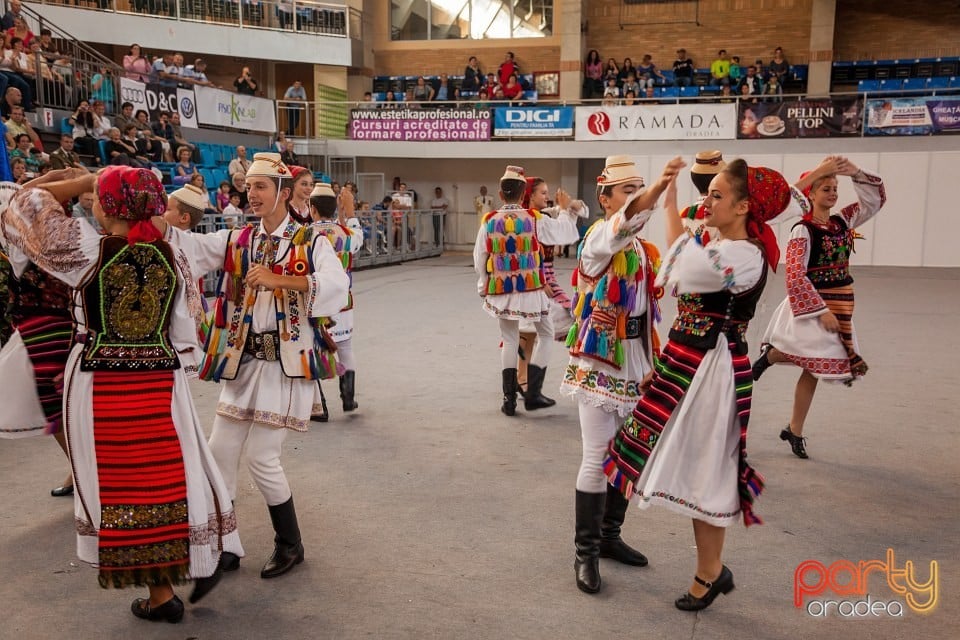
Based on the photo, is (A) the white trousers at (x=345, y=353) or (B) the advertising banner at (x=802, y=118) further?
(B) the advertising banner at (x=802, y=118)

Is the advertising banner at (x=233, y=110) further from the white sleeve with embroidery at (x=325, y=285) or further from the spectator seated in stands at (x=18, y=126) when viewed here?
the white sleeve with embroidery at (x=325, y=285)

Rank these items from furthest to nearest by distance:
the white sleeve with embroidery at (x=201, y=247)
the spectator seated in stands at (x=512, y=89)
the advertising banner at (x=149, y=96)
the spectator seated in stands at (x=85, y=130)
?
the spectator seated in stands at (x=512, y=89), the advertising banner at (x=149, y=96), the spectator seated in stands at (x=85, y=130), the white sleeve with embroidery at (x=201, y=247)

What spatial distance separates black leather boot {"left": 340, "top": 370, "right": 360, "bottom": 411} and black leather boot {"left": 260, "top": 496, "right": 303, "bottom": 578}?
249cm

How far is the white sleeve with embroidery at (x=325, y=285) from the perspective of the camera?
347 cm

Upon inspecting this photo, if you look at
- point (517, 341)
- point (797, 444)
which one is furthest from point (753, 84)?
point (797, 444)

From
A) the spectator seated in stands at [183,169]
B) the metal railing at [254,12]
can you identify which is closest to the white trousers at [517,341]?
the spectator seated in stands at [183,169]

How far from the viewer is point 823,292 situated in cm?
493

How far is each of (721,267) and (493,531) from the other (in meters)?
1.78

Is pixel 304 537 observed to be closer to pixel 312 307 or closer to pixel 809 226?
pixel 312 307

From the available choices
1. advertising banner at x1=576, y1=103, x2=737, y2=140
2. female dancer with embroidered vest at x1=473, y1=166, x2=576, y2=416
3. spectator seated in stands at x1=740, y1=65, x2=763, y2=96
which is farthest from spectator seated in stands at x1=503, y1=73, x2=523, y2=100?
female dancer with embroidered vest at x1=473, y1=166, x2=576, y2=416

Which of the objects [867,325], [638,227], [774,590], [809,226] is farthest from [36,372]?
[867,325]

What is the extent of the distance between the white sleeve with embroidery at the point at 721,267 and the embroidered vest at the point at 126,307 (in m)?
1.83

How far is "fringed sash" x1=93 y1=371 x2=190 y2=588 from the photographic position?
2.93 metres

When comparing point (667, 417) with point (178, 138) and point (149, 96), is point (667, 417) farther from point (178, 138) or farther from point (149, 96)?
point (149, 96)
